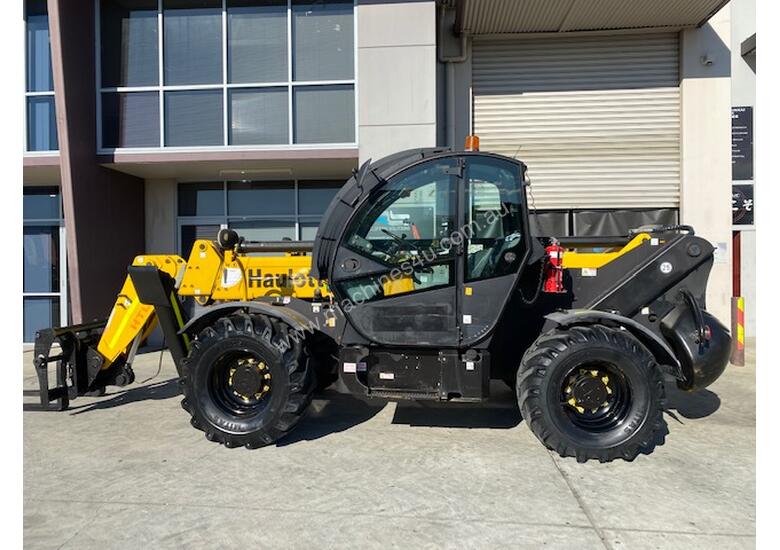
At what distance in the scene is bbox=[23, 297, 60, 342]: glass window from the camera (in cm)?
962

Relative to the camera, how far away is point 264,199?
938cm

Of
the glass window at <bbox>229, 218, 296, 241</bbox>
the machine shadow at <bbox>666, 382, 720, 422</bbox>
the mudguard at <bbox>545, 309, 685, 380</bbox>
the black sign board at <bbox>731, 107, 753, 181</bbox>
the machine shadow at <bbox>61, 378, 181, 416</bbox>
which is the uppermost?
the black sign board at <bbox>731, 107, 753, 181</bbox>

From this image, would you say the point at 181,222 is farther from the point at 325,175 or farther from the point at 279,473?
the point at 279,473

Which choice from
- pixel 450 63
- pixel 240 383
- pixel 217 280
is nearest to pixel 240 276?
pixel 217 280

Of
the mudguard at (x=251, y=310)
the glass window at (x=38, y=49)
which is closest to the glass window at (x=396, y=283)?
the mudguard at (x=251, y=310)

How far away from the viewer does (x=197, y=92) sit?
8297 mm

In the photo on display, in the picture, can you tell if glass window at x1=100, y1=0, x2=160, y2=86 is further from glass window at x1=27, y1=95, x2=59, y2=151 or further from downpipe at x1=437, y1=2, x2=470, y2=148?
downpipe at x1=437, y1=2, x2=470, y2=148

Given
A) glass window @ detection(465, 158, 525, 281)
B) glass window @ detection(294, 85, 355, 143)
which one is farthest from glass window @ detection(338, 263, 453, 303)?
glass window @ detection(294, 85, 355, 143)

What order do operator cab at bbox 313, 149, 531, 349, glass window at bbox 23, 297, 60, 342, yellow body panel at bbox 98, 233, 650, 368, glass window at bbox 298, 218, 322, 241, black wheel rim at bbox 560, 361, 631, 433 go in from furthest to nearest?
glass window at bbox 23, 297, 60, 342 → glass window at bbox 298, 218, 322, 241 → yellow body panel at bbox 98, 233, 650, 368 → operator cab at bbox 313, 149, 531, 349 → black wheel rim at bbox 560, 361, 631, 433

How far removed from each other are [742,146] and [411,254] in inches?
350

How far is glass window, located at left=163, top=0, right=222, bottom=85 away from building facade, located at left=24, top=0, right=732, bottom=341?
2 cm

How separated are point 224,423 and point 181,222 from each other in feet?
20.7

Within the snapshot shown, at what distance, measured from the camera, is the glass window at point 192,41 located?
833 centimetres

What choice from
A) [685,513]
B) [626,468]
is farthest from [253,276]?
[685,513]
